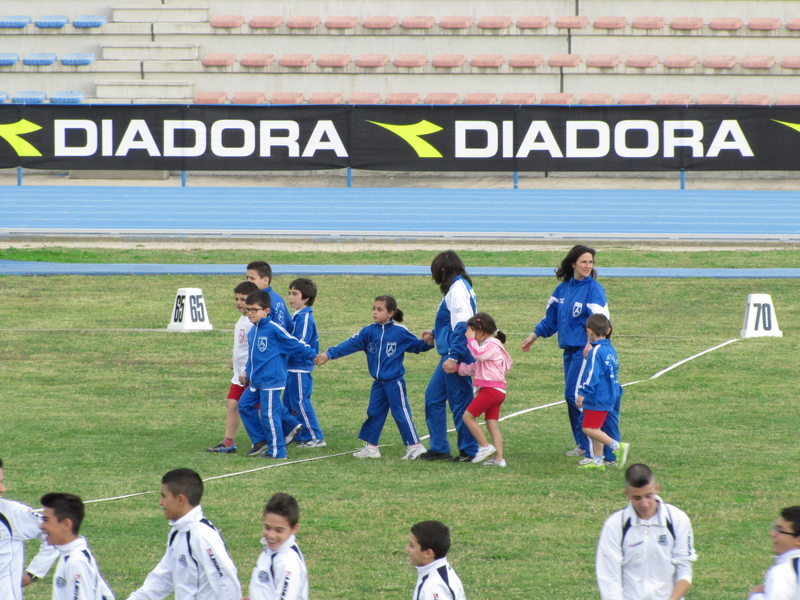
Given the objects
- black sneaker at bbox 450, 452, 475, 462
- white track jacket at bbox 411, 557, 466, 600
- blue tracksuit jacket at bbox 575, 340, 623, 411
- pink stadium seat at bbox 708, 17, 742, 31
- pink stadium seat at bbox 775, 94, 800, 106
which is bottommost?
black sneaker at bbox 450, 452, 475, 462

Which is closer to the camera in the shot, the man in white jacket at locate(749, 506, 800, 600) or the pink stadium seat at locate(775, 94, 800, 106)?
the man in white jacket at locate(749, 506, 800, 600)

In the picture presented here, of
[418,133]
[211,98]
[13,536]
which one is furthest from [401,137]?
[13,536]

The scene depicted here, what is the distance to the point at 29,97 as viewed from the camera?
107ft

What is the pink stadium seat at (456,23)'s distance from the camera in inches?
1328

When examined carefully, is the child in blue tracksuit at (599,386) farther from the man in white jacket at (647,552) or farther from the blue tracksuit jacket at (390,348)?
the man in white jacket at (647,552)

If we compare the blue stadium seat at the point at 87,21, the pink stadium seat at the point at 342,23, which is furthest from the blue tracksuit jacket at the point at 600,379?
the blue stadium seat at the point at 87,21

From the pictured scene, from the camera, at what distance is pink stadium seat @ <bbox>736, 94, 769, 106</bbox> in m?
31.5

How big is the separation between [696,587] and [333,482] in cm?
318

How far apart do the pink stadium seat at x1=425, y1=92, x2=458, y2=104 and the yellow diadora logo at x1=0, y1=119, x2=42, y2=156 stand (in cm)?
1110

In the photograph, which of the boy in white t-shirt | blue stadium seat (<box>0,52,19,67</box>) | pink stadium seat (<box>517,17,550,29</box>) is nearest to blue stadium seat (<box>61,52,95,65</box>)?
blue stadium seat (<box>0,52,19,67</box>)

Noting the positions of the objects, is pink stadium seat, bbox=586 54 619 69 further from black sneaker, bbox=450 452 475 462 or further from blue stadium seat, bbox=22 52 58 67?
black sneaker, bbox=450 452 475 462

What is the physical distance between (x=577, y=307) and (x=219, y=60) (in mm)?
26156

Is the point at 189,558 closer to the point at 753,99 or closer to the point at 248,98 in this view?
the point at 248,98

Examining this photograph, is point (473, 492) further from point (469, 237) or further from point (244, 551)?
point (469, 237)
